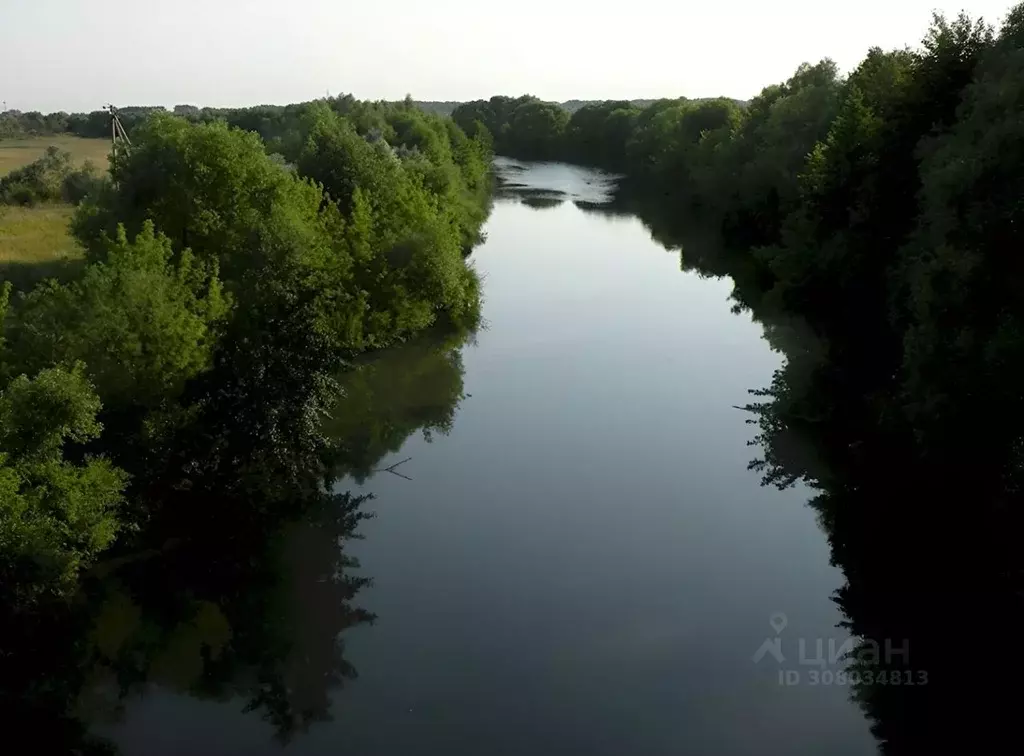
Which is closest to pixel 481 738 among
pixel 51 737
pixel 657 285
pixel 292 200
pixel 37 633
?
pixel 51 737

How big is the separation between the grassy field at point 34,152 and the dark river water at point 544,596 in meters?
38.7

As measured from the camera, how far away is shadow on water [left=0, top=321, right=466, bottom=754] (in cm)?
1354

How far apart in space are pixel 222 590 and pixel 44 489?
402cm

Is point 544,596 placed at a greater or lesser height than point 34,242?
lesser

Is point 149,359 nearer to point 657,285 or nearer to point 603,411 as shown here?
point 603,411

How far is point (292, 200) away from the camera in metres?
25.8

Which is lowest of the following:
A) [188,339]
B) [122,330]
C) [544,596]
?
[544,596]

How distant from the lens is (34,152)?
6191cm

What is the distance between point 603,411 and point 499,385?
158 inches

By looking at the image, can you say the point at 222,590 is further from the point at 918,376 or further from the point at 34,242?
the point at 34,242

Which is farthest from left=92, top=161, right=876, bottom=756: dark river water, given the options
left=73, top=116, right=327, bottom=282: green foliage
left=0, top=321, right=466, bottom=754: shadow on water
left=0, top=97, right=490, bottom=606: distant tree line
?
left=73, top=116, right=327, bottom=282: green foliage

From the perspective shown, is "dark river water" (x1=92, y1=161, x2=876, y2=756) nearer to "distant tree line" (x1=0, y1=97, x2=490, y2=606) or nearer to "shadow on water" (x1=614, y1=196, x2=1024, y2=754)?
"shadow on water" (x1=614, y1=196, x2=1024, y2=754)

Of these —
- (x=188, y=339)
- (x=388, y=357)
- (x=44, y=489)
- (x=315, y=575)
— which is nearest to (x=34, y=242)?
(x=388, y=357)

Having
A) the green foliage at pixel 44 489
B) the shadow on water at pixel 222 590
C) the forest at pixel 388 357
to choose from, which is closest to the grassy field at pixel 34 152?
the forest at pixel 388 357
